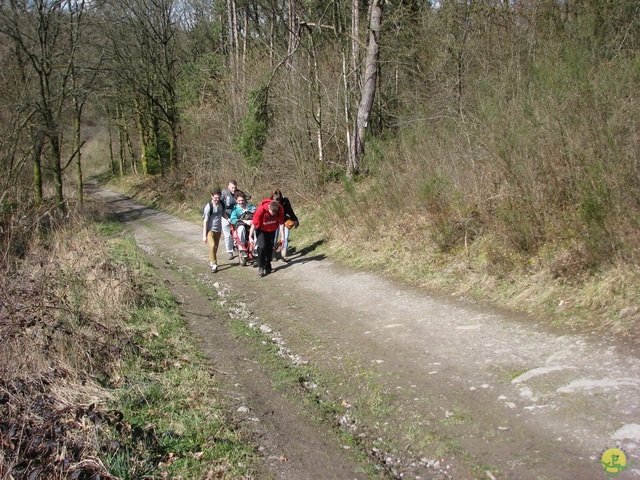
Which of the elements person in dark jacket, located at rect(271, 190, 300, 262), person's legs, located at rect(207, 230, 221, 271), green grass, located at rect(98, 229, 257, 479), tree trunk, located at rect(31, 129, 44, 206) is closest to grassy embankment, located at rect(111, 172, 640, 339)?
person in dark jacket, located at rect(271, 190, 300, 262)

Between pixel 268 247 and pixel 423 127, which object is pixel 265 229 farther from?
pixel 423 127

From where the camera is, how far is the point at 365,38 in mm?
18031

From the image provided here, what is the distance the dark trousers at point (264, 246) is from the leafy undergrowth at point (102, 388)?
2749mm

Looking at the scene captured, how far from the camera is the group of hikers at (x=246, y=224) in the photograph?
10859mm

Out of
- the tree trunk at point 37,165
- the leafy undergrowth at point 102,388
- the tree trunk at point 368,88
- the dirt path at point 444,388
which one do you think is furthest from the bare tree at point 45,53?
the dirt path at point 444,388

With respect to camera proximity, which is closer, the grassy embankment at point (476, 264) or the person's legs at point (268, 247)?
the grassy embankment at point (476, 264)

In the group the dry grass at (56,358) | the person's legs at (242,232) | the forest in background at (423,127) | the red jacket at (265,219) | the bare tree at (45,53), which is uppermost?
the bare tree at (45,53)

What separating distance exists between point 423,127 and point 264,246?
4.94 meters

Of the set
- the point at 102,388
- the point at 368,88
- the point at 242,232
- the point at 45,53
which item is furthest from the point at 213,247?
the point at 45,53

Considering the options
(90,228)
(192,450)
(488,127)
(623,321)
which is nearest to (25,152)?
(90,228)

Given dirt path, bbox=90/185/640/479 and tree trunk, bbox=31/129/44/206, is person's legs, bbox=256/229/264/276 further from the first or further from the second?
tree trunk, bbox=31/129/44/206

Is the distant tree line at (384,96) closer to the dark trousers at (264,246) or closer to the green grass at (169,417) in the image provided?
the dark trousers at (264,246)

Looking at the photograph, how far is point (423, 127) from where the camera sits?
12602mm

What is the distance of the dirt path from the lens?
3.95 m
